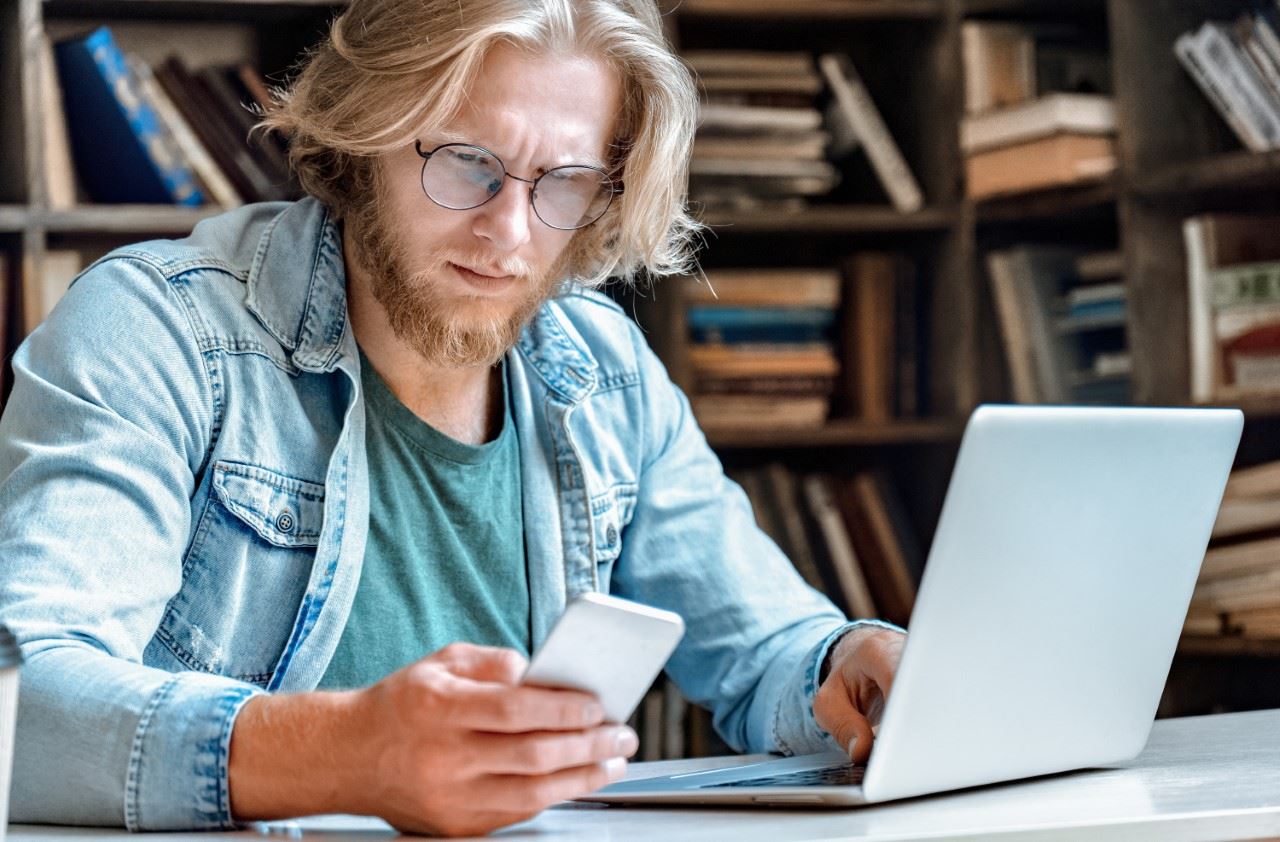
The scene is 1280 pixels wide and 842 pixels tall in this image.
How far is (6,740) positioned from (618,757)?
0.32 meters

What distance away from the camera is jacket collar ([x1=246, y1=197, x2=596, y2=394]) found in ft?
4.38

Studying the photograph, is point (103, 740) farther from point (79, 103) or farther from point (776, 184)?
point (776, 184)

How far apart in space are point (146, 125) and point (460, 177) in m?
1.18

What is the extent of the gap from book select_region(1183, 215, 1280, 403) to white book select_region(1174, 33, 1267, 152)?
128 millimetres

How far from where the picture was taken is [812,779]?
998 mm

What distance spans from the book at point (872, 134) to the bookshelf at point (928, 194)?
45mm

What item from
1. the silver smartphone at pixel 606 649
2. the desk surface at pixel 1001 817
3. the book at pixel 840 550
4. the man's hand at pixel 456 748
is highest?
the silver smartphone at pixel 606 649

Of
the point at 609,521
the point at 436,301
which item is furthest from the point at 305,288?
the point at 609,521

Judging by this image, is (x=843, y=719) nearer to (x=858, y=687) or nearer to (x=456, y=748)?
(x=858, y=687)

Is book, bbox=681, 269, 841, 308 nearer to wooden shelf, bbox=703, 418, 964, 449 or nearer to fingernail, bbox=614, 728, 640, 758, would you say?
wooden shelf, bbox=703, 418, 964, 449

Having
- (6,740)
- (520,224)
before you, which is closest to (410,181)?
(520,224)

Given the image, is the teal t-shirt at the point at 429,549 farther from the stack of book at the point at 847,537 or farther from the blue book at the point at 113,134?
the stack of book at the point at 847,537

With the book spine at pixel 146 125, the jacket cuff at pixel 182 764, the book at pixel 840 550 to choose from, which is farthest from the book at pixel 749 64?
the jacket cuff at pixel 182 764

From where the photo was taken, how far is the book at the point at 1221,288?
2221 millimetres
